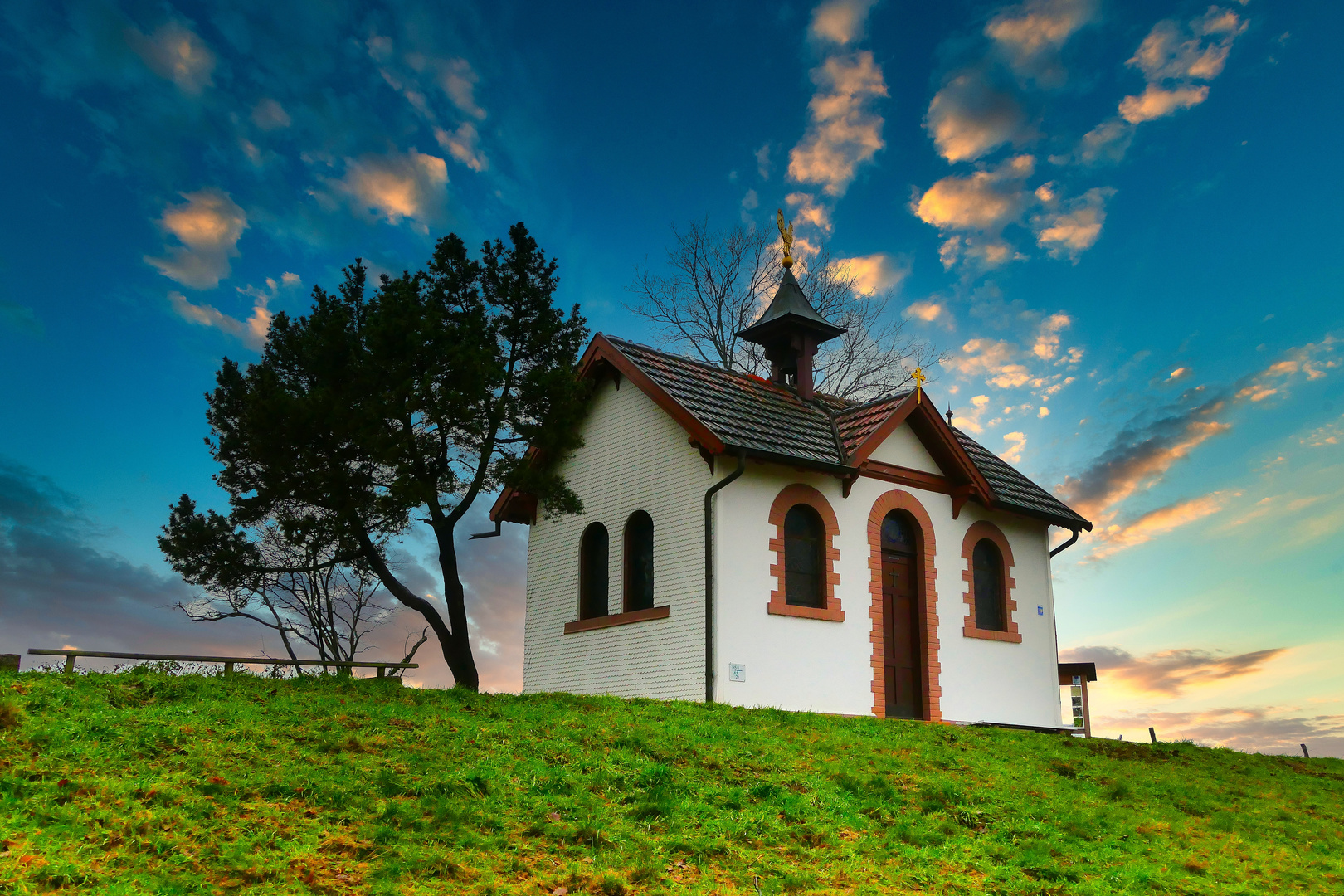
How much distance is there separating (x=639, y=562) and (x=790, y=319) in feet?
21.7

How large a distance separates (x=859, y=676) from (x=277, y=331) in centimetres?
1412

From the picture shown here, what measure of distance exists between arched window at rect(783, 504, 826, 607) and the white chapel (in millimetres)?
33

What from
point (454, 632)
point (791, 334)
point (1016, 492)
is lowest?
point (454, 632)

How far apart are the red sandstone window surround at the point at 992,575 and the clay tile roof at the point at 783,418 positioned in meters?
0.74

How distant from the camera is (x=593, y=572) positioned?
19969 millimetres

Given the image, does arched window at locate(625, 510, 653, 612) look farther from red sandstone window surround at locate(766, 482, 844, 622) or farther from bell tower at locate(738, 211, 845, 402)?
bell tower at locate(738, 211, 845, 402)

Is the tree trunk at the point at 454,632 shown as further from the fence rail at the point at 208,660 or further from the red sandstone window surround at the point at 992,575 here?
the red sandstone window surround at the point at 992,575

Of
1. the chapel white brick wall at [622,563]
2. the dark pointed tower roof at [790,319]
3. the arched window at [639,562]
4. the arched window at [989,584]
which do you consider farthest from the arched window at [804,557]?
the dark pointed tower roof at [790,319]

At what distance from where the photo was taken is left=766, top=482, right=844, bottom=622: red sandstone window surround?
1716 cm

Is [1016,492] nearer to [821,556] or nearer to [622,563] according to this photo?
[821,556]

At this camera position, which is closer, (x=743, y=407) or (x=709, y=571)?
(x=709, y=571)

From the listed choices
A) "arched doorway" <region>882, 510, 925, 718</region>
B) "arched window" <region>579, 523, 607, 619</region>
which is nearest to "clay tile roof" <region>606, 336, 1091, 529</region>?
"arched doorway" <region>882, 510, 925, 718</region>

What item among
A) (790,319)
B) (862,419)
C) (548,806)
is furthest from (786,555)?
(548,806)

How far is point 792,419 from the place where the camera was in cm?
1927
